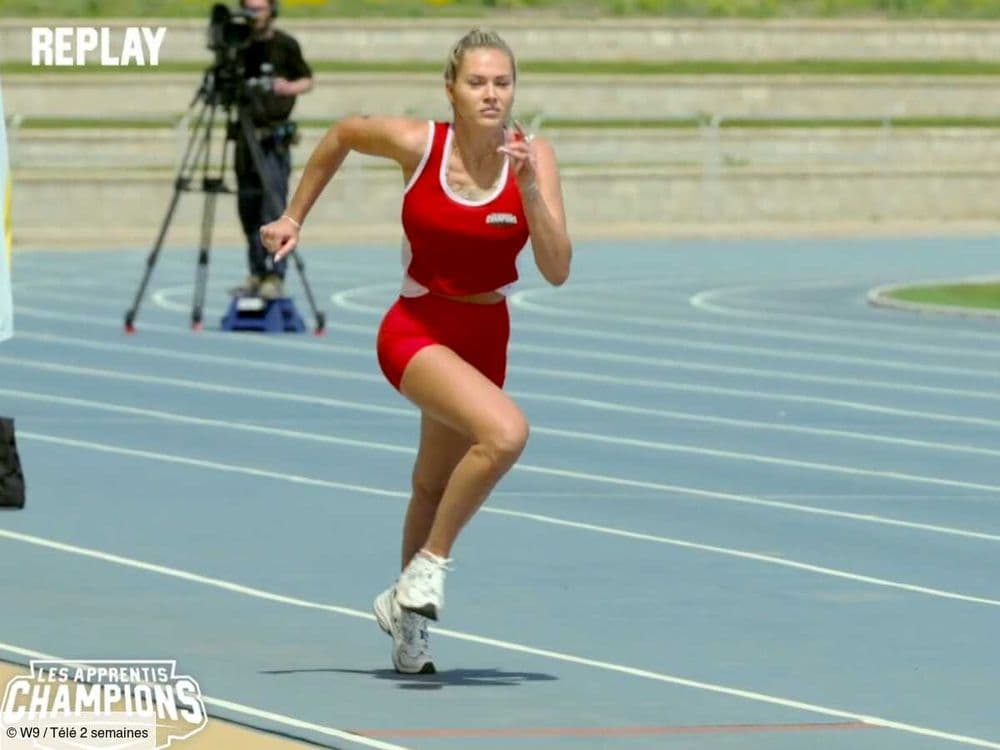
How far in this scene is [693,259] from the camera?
33312 millimetres

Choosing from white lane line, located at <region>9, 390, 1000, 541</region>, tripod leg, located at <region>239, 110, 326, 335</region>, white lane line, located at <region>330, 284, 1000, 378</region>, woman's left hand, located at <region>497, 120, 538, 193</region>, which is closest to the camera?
woman's left hand, located at <region>497, 120, 538, 193</region>

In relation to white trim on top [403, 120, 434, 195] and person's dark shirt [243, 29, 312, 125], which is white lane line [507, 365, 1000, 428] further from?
white trim on top [403, 120, 434, 195]

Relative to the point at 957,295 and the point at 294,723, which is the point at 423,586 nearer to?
the point at 294,723

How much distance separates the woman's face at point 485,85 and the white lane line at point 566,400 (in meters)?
7.32

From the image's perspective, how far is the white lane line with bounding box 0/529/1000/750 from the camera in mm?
7980

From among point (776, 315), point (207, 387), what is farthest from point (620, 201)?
point (207, 387)

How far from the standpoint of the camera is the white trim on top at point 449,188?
8555 mm

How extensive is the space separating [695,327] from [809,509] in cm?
1072

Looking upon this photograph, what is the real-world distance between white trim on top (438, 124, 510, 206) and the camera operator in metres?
13.1

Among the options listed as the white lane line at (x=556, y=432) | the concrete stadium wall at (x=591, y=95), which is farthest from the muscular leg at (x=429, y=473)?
the concrete stadium wall at (x=591, y=95)

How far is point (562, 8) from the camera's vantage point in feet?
181

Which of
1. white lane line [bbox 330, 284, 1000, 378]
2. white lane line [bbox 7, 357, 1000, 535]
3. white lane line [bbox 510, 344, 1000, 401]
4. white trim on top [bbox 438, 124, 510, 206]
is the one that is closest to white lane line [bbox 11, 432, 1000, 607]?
white lane line [bbox 7, 357, 1000, 535]

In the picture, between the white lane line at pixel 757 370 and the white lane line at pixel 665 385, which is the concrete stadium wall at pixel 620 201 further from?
the white lane line at pixel 757 370

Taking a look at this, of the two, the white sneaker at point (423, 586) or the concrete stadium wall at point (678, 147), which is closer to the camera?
the white sneaker at point (423, 586)
